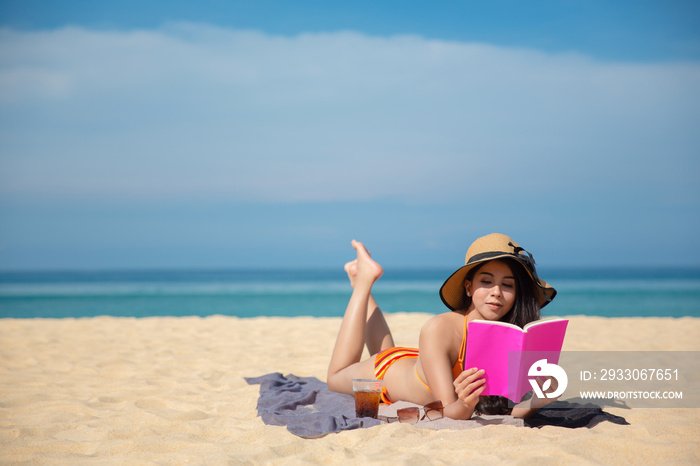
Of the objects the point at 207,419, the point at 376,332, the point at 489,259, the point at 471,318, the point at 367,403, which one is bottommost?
the point at 207,419

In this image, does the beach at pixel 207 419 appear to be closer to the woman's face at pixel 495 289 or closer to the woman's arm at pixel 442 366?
the woman's arm at pixel 442 366

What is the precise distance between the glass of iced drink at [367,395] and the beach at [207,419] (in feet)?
0.79

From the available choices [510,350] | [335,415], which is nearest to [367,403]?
[335,415]

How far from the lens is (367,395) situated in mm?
3115

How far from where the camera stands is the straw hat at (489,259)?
291cm

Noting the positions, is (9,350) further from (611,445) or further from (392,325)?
(611,445)

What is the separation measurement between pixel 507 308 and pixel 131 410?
2.46 m

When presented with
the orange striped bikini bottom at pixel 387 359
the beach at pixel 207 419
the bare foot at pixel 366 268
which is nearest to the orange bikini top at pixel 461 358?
the beach at pixel 207 419

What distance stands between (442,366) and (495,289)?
50 cm

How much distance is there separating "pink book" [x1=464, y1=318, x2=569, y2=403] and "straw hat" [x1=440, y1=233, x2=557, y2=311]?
0.34m

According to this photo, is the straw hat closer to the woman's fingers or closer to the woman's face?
the woman's face

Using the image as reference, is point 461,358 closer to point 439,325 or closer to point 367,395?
point 439,325

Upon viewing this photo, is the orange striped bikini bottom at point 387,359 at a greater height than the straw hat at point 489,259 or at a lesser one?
lesser

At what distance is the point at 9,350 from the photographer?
19.5ft
